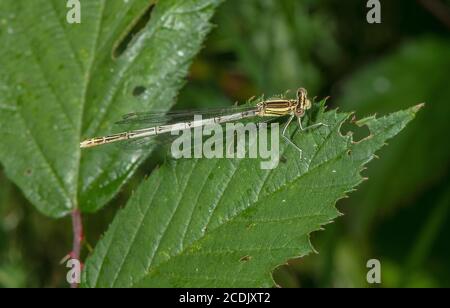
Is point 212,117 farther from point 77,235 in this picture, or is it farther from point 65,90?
point 77,235

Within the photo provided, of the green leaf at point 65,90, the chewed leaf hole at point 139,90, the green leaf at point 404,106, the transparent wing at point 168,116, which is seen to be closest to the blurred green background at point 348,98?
the green leaf at point 404,106

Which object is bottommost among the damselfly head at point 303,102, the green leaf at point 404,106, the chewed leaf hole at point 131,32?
the damselfly head at point 303,102

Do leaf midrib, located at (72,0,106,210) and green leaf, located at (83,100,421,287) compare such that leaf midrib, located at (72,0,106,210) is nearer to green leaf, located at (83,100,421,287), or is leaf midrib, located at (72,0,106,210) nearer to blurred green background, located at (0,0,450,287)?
green leaf, located at (83,100,421,287)

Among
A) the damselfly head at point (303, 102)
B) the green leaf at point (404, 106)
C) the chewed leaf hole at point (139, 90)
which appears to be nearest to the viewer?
the damselfly head at point (303, 102)

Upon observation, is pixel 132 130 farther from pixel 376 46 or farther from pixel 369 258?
pixel 376 46

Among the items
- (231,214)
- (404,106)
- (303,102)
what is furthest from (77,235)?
(404,106)

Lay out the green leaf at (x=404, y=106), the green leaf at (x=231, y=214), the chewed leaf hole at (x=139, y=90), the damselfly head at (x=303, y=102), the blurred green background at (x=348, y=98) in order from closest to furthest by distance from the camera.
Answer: the green leaf at (x=231, y=214), the damselfly head at (x=303, y=102), the chewed leaf hole at (x=139, y=90), the blurred green background at (x=348, y=98), the green leaf at (x=404, y=106)

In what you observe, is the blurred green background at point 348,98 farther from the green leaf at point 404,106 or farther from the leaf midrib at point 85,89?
the leaf midrib at point 85,89
